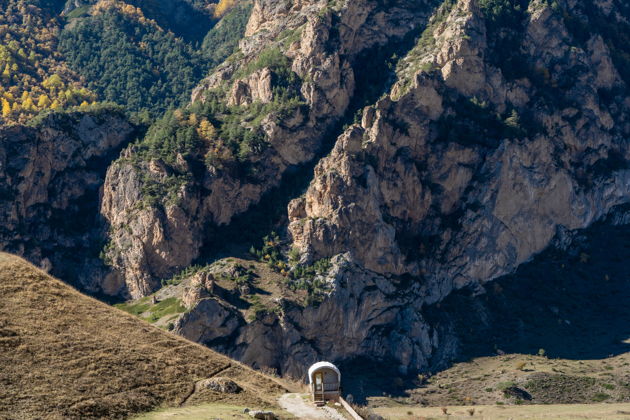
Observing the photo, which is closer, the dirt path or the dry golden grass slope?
the dry golden grass slope

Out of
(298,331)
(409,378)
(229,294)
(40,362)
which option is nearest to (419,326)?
(409,378)

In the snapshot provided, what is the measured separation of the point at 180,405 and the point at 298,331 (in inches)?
4347

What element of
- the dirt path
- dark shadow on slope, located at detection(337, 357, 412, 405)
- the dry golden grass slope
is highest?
the dry golden grass slope

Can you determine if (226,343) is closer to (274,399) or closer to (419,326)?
(419,326)

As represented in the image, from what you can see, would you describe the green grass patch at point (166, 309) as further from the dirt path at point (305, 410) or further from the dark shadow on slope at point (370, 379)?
the dirt path at point (305, 410)

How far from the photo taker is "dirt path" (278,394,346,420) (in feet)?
278

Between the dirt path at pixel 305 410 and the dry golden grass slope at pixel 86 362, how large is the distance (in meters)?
1.38

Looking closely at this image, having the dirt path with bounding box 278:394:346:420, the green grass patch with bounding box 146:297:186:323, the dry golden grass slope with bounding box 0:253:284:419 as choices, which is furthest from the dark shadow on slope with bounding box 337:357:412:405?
the dirt path with bounding box 278:394:346:420

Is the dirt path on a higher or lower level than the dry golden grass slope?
lower

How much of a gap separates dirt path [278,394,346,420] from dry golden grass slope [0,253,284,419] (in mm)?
1375

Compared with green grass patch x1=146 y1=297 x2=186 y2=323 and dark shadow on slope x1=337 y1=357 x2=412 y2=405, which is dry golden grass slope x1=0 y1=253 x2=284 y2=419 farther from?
green grass patch x1=146 y1=297 x2=186 y2=323

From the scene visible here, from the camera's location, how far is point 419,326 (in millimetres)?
199750

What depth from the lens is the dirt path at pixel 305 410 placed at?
84.6m

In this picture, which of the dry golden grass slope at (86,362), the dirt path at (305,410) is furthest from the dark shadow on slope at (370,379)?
the dirt path at (305,410)
